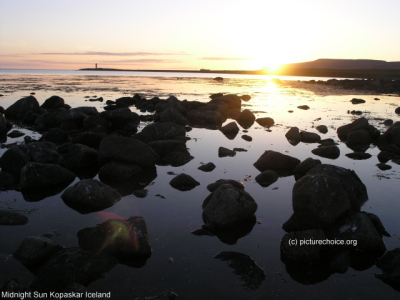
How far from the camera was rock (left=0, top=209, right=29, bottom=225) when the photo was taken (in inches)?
295

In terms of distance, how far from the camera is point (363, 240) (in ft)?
22.4

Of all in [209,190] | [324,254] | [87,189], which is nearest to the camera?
[324,254]

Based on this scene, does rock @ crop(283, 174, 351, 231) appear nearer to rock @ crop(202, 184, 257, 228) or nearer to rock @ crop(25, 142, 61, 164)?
rock @ crop(202, 184, 257, 228)

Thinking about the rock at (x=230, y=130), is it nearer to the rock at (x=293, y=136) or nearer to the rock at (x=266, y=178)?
the rock at (x=293, y=136)

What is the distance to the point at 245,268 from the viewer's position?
239 inches

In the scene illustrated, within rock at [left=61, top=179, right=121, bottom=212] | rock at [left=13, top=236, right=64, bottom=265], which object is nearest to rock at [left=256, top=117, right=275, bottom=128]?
rock at [left=61, top=179, right=121, bottom=212]

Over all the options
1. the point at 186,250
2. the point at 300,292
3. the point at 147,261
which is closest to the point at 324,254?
the point at 300,292

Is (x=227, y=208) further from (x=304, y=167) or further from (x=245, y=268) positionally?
(x=304, y=167)

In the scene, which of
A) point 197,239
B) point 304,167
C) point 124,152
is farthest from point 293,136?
point 197,239

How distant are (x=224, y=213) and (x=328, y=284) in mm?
2729

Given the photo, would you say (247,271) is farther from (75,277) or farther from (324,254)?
(75,277)

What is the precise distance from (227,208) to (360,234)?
298cm

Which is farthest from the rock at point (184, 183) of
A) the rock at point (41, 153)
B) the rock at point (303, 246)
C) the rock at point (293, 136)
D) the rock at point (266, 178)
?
the rock at point (293, 136)

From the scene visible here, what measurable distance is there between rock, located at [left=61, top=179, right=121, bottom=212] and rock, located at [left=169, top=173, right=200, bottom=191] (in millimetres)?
2049
